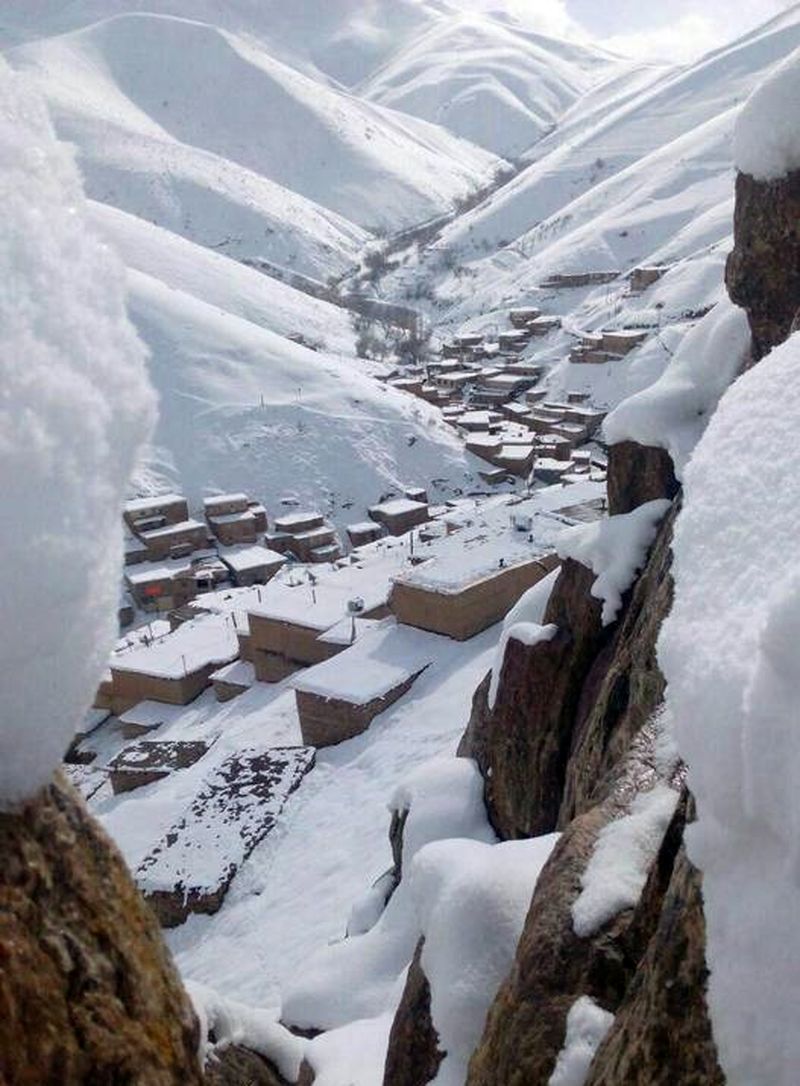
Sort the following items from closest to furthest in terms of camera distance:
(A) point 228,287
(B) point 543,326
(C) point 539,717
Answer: (C) point 539,717, (B) point 543,326, (A) point 228,287

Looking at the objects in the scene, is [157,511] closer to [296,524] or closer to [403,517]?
[296,524]

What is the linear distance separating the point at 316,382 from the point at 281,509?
40.6ft

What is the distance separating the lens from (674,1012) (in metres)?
3.00

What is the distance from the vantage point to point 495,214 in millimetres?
100438

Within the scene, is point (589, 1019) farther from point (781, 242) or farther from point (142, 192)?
point (142, 192)

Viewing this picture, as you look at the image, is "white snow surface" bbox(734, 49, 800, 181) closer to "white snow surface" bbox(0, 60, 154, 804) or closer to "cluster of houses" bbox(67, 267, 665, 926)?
"white snow surface" bbox(0, 60, 154, 804)

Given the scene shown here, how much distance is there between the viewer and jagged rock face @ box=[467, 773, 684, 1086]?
13.4ft

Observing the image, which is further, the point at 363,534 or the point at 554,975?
the point at 363,534

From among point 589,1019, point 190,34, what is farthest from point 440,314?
point 190,34

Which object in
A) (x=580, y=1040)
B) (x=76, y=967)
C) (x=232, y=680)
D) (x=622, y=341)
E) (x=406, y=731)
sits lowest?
(x=232, y=680)

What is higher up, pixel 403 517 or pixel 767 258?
pixel 767 258

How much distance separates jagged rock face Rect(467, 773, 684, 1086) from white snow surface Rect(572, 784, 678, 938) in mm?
47

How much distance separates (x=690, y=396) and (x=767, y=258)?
1.57 metres

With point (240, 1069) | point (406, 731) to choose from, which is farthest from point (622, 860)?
point (406, 731)
